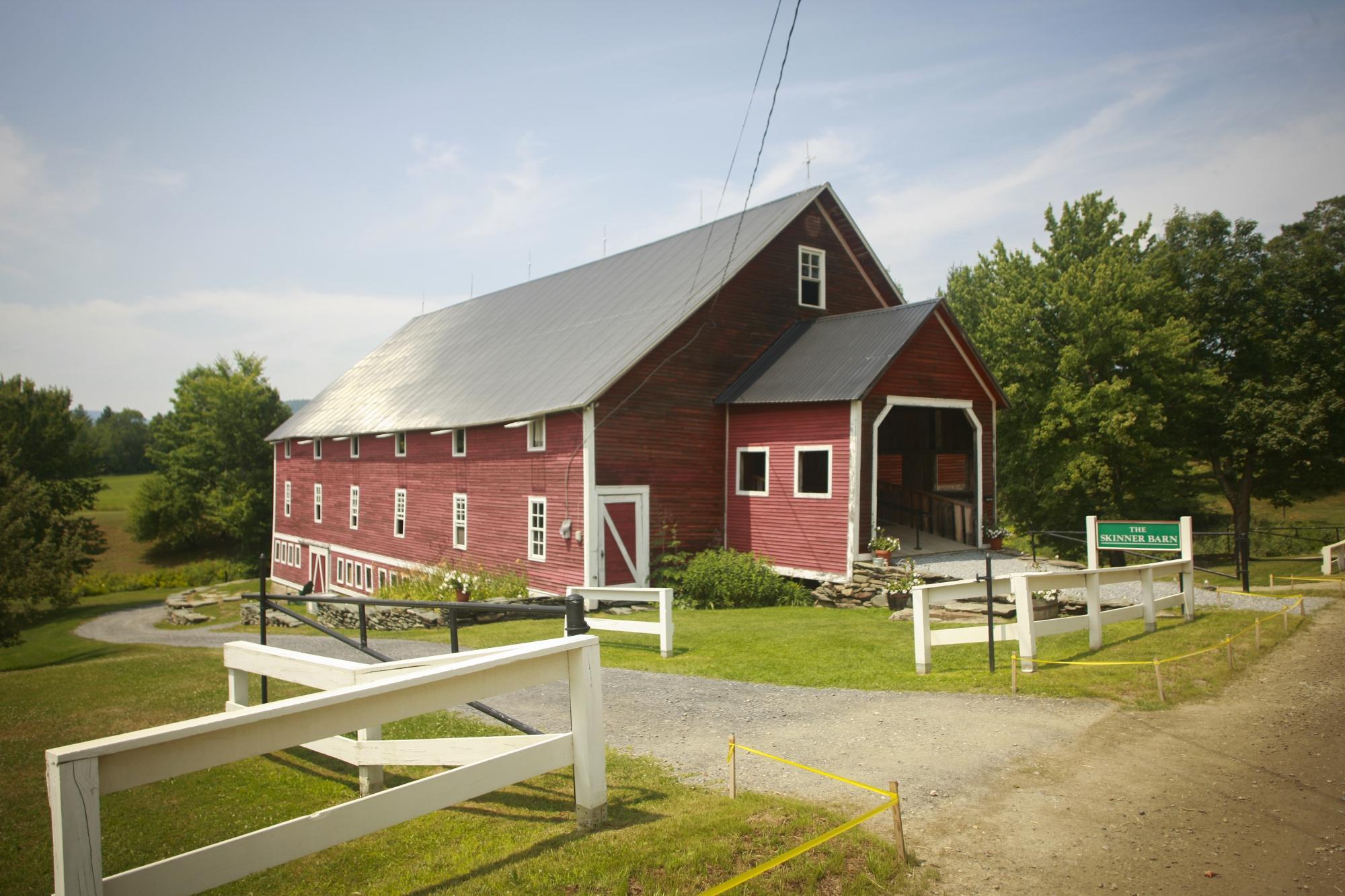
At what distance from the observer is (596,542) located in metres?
19.9

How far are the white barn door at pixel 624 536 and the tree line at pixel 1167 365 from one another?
1857cm

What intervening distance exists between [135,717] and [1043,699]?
889 cm

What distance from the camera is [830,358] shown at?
20.6 meters

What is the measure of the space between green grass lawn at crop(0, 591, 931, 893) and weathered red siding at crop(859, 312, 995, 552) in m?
12.9

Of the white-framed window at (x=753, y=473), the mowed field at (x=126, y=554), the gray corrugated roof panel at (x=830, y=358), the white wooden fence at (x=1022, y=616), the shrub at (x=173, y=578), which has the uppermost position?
the gray corrugated roof panel at (x=830, y=358)

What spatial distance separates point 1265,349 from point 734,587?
26.4 m

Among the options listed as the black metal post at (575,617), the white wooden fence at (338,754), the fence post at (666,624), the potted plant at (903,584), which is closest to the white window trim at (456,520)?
the potted plant at (903,584)

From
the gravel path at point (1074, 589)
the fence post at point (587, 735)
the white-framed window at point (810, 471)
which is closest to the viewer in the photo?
the fence post at point (587, 735)

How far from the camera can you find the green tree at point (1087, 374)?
31.2 m

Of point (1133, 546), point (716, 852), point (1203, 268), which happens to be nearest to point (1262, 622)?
point (1133, 546)

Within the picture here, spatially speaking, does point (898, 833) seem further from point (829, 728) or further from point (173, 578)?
point (173, 578)

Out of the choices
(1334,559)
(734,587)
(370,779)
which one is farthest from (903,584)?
(370,779)

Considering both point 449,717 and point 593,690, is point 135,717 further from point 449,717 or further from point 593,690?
point 593,690

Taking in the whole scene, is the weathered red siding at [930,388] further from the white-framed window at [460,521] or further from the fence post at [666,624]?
the white-framed window at [460,521]
